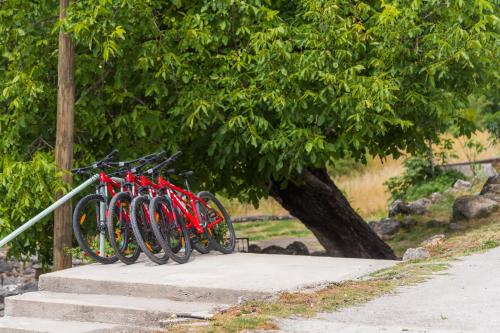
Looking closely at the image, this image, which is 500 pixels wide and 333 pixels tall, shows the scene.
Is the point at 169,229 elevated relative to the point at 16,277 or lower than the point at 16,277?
elevated

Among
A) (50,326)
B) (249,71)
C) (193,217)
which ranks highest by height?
(249,71)

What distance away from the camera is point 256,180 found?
1605 centimetres

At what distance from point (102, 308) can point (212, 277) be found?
113cm

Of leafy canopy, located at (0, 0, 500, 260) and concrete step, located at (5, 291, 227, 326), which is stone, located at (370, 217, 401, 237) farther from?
concrete step, located at (5, 291, 227, 326)

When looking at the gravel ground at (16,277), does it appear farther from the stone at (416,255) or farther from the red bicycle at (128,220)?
the stone at (416,255)

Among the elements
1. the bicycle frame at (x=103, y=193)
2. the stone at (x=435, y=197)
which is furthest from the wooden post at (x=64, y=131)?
the stone at (x=435, y=197)

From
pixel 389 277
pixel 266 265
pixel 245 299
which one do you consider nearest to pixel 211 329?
pixel 245 299

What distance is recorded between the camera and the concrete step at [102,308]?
9.06 metres

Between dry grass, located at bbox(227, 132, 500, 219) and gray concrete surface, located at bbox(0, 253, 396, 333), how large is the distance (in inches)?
591

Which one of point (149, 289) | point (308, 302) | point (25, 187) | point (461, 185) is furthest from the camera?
point (461, 185)

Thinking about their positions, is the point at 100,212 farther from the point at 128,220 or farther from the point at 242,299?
→ the point at 242,299

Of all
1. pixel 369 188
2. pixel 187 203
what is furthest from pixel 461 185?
pixel 187 203

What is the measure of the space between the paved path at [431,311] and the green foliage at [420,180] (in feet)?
49.3

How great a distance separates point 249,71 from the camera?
44.4 ft
